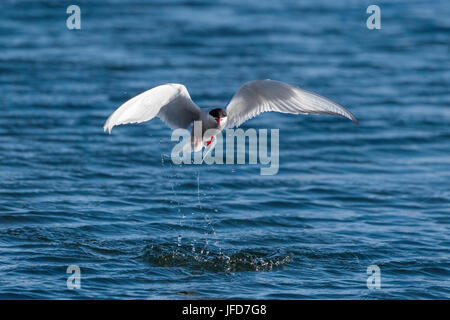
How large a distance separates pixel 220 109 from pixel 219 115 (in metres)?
0.07

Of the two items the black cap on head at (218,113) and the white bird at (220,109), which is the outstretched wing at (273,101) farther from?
the black cap on head at (218,113)

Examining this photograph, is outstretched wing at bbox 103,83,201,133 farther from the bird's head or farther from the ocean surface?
the ocean surface

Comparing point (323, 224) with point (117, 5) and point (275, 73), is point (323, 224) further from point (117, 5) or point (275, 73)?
point (117, 5)

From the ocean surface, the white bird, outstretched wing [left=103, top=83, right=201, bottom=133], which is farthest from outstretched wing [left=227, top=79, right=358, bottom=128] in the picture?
the ocean surface

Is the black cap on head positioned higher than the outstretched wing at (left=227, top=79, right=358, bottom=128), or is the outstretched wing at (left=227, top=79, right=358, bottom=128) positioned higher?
the outstretched wing at (left=227, top=79, right=358, bottom=128)

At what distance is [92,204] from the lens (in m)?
9.49

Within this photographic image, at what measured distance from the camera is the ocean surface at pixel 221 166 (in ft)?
25.4

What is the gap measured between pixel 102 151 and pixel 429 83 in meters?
6.55

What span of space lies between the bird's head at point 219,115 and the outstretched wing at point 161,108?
0.36m

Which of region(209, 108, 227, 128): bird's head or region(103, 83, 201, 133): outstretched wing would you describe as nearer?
region(103, 83, 201, 133): outstretched wing

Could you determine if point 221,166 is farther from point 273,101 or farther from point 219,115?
point 219,115

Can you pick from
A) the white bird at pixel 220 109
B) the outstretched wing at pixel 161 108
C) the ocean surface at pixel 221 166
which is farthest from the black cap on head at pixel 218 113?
the ocean surface at pixel 221 166

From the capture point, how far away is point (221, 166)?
440 inches

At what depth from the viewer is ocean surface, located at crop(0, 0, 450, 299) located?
7.75m
